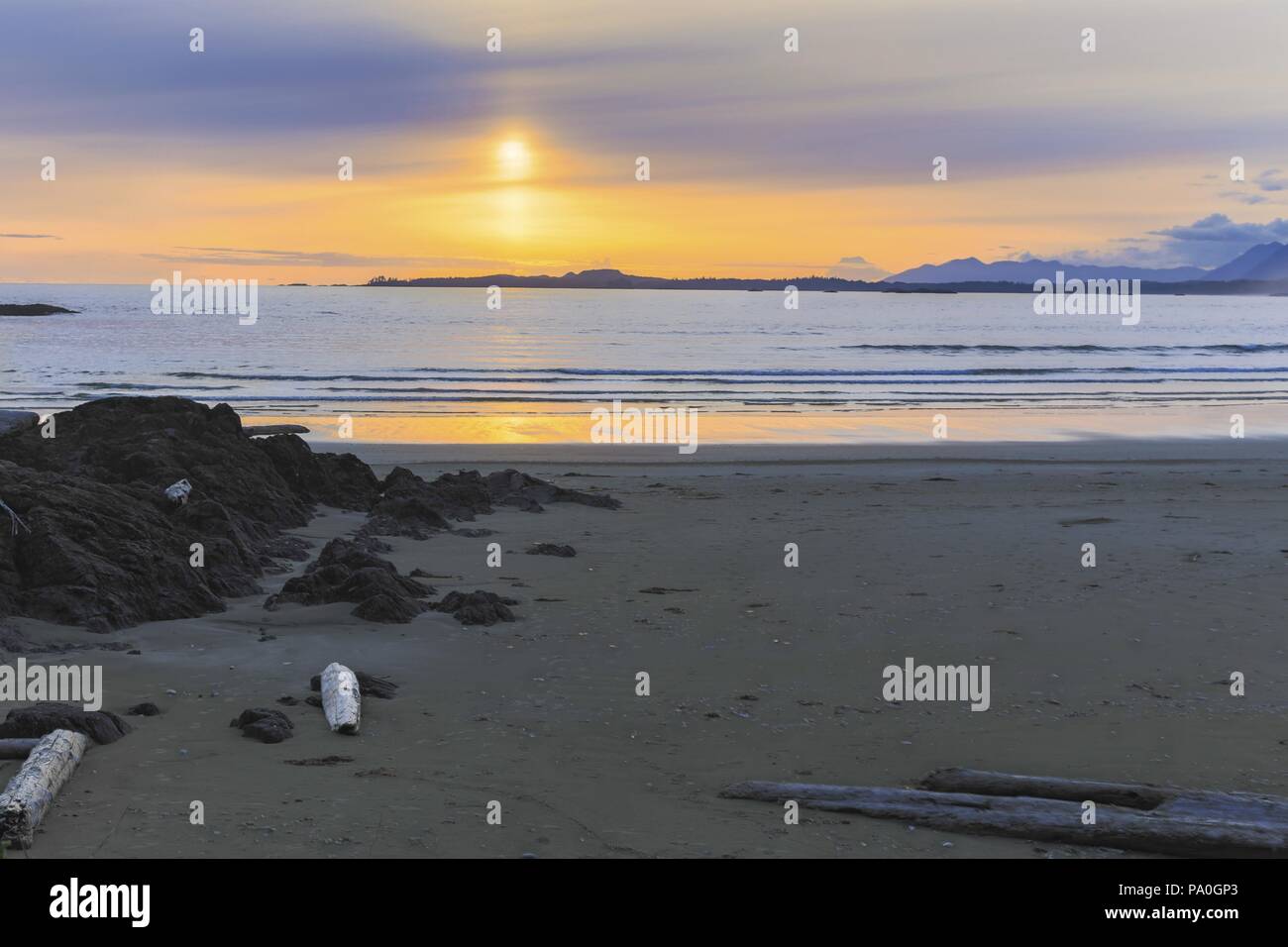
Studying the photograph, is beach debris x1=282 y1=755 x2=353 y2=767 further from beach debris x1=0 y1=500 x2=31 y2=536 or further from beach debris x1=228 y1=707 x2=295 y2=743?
beach debris x1=0 y1=500 x2=31 y2=536

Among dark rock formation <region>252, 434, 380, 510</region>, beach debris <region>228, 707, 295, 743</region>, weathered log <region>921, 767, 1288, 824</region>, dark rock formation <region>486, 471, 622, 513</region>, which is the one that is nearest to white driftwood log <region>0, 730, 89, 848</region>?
beach debris <region>228, 707, 295, 743</region>

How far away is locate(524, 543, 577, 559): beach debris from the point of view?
42.4 feet

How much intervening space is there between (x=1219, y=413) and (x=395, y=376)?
1097 inches

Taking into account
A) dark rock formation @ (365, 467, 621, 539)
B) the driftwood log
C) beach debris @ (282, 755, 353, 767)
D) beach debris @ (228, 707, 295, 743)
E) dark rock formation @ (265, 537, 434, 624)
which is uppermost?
dark rock formation @ (365, 467, 621, 539)

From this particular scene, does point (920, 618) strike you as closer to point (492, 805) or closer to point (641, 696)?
point (641, 696)

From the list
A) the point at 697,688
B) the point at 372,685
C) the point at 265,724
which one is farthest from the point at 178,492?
the point at 697,688

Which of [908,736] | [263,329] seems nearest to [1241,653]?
[908,736]

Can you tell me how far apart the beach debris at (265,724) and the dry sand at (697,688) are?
0.28 ft

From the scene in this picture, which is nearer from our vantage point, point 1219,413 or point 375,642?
point 375,642

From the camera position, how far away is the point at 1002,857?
216 inches

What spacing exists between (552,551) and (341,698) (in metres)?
5.73

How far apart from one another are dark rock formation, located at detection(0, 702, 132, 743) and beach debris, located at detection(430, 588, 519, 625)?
3329 millimetres

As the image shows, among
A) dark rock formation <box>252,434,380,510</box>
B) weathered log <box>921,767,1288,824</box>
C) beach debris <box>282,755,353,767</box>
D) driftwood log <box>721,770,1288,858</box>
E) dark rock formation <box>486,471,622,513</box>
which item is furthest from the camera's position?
dark rock formation <box>486,471,622,513</box>
